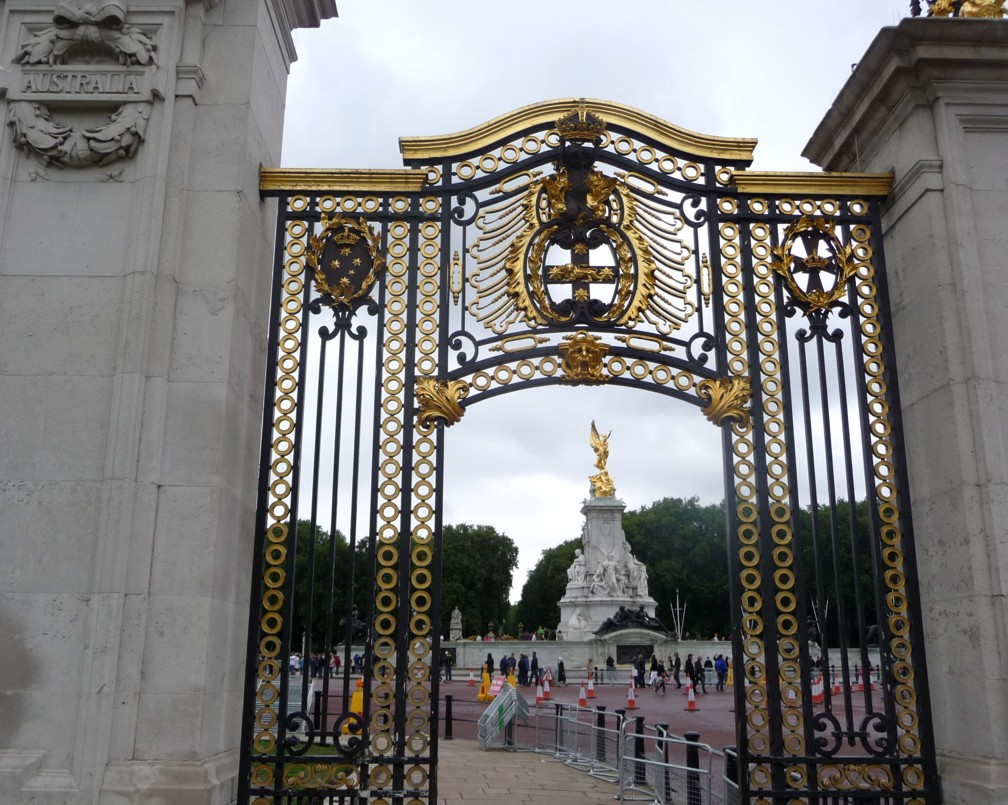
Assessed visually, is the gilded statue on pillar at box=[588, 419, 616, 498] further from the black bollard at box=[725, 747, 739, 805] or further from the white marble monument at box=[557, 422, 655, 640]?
the black bollard at box=[725, 747, 739, 805]

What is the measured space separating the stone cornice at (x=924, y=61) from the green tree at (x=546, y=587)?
5608cm

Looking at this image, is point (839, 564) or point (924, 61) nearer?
point (839, 564)

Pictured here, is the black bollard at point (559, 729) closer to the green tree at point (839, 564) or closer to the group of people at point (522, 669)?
the green tree at point (839, 564)

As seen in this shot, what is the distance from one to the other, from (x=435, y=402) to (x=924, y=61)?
14.7ft

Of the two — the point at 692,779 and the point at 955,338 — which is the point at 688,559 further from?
the point at 955,338

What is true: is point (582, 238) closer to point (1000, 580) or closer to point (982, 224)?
point (982, 224)

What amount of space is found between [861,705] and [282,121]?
646 inches

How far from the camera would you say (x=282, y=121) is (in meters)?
8.24

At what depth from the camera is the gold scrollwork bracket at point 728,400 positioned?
7156 mm

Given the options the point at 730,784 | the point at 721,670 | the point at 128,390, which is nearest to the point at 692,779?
the point at 730,784

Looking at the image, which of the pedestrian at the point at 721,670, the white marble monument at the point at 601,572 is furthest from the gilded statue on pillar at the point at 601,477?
the pedestrian at the point at 721,670

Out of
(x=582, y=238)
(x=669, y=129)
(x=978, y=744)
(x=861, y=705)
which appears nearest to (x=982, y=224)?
(x=669, y=129)

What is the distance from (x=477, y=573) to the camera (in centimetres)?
5647

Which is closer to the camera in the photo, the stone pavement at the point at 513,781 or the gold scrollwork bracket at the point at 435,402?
the gold scrollwork bracket at the point at 435,402
